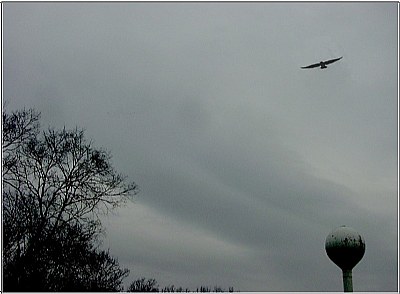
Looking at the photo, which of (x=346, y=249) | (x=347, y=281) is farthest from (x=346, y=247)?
(x=347, y=281)

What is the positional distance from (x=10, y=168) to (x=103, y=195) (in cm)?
413

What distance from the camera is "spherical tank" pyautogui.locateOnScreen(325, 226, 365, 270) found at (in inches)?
238

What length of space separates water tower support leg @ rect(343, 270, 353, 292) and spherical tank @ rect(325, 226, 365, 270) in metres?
0.06

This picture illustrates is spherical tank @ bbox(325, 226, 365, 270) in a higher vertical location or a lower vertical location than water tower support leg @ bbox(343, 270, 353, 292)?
higher

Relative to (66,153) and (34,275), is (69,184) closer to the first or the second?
(66,153)

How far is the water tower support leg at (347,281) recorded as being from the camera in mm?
5945

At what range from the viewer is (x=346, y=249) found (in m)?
6.04

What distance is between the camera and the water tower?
6.04m

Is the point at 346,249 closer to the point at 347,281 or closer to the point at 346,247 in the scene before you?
the point at 346,247

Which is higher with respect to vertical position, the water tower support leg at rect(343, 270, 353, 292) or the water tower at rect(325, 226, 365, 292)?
the water tower at rect(325, 226, 365, 292)

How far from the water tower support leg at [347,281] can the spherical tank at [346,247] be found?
58 mm

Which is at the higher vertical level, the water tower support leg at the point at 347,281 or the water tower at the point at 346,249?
the water tower at the point at 346,249

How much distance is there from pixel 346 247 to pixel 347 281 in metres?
0.40

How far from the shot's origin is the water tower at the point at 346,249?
19.8 feet
